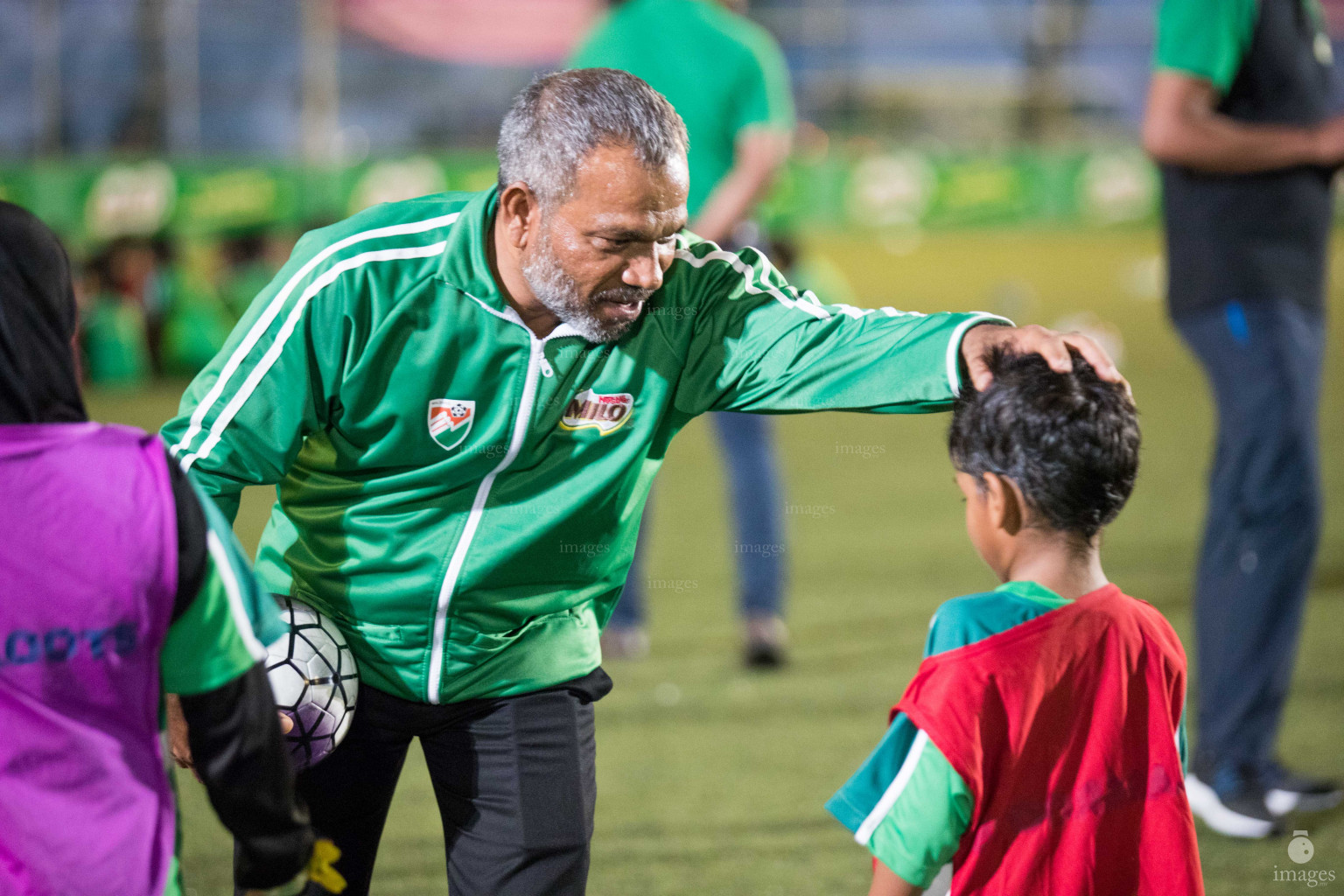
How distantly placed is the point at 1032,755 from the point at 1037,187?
18.9m

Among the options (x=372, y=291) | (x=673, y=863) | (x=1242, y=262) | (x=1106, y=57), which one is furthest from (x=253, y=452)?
(x=1106, y=57)

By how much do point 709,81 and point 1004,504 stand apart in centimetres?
322

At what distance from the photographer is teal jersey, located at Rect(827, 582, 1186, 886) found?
5.72 feet

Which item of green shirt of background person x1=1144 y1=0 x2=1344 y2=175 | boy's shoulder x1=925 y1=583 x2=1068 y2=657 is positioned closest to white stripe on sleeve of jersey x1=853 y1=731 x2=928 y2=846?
boy's shoulder x1=925 y1=583 x2=1068 y2=657

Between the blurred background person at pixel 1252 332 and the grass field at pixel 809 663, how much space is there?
25 centimetres

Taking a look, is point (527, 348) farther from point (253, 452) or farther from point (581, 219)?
point (253, 452)

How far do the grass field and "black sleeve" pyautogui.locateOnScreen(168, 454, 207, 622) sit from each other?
1.87 m

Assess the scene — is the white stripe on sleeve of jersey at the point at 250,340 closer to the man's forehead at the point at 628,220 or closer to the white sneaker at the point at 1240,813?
the man's forehead at the point at 628,220

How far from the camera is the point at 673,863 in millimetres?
3422

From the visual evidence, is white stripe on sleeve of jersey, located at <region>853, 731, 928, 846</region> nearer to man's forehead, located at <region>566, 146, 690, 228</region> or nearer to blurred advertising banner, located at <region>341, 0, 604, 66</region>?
man's forehead, located at <region>566, 146, 690, 228</region>

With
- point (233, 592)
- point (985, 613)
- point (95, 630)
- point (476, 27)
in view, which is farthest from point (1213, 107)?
point (476, 27)

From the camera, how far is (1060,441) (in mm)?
1852

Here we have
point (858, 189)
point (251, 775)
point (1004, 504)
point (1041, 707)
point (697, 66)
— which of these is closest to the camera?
point (251, 775)

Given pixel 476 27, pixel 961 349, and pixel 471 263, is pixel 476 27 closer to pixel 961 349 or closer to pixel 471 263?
pixel 471 263
